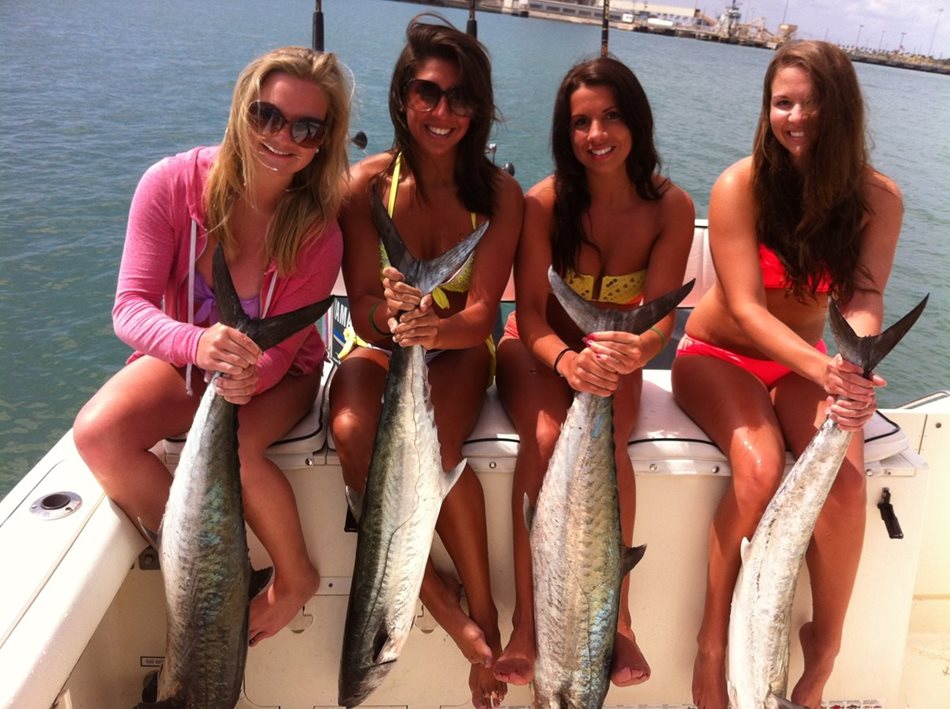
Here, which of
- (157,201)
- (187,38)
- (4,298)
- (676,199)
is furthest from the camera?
(187,38)

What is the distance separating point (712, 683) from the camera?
2326 millimetres

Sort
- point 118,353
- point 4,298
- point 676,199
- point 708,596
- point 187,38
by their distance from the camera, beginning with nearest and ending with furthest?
point 708,596 → point 676,199 → point 118,353 → point 4,298 → point 187,38

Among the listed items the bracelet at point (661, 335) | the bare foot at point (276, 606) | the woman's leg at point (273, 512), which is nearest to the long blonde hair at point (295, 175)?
the woman's leg at point (273, 512)

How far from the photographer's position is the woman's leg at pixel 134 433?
2.10 meters

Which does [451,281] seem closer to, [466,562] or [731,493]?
[466,562]

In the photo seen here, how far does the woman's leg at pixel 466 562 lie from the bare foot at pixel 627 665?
0.35 meters

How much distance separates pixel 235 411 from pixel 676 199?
1.50 meters

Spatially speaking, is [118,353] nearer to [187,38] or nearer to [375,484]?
[375,484]

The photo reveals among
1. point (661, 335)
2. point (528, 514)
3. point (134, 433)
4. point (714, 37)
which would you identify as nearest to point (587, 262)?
point (661, 335)

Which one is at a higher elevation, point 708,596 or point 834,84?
point 834,84

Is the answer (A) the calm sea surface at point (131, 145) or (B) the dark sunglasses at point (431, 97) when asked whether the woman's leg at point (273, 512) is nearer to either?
(B) the dark sunglasses at point (431, 97)

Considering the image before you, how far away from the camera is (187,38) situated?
2627cm

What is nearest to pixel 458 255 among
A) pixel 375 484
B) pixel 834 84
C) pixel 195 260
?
pixel 375 484

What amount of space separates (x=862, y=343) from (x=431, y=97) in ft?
4.38
